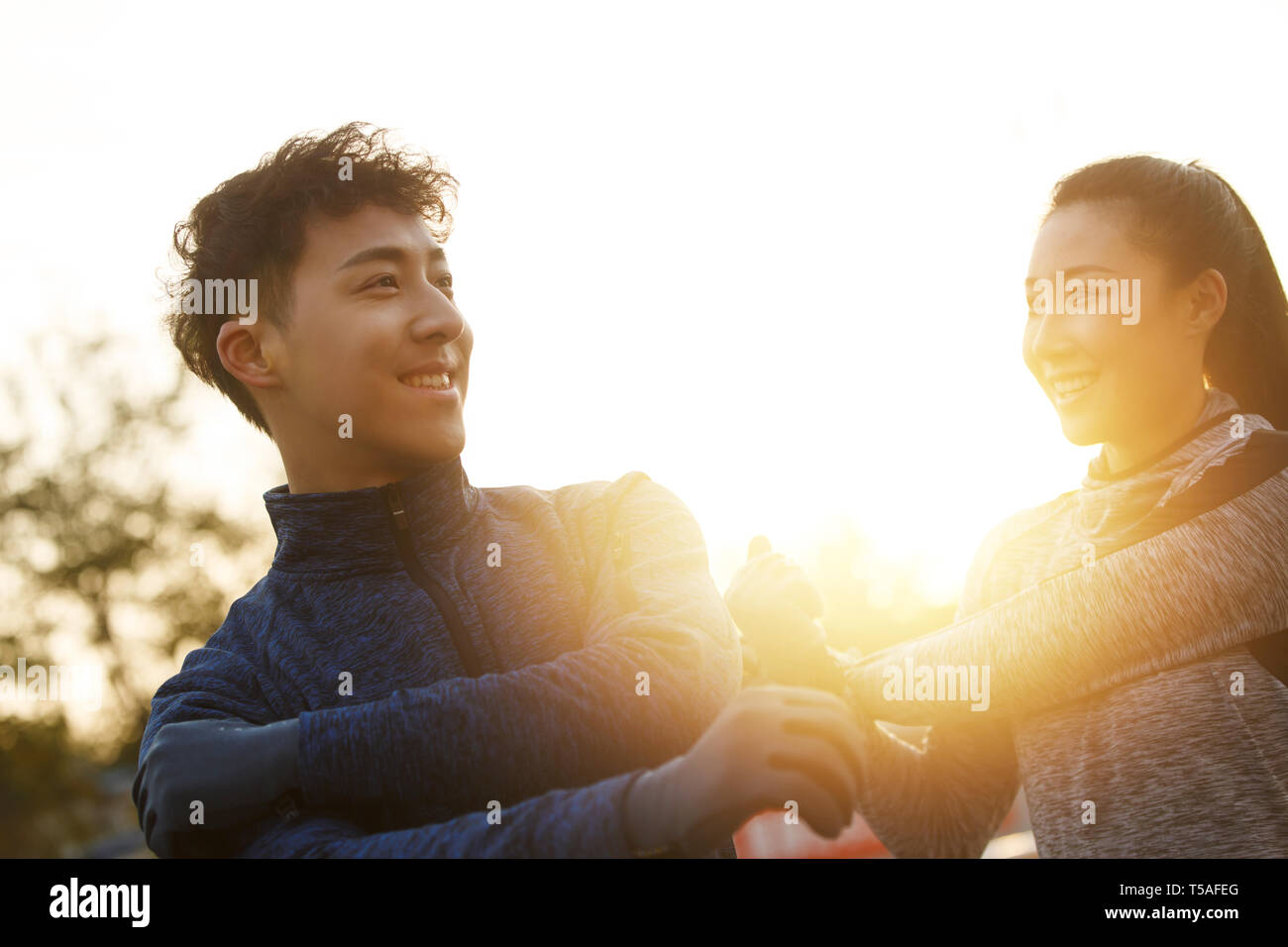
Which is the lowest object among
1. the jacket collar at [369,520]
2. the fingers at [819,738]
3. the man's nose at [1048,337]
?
the fingers at [819,738]

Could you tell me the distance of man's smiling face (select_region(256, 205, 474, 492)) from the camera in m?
2.27

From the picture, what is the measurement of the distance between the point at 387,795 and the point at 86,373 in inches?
1038

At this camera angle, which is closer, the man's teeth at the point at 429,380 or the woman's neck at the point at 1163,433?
the man's teeth at the point at 429,380

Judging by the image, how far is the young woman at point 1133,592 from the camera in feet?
7.55

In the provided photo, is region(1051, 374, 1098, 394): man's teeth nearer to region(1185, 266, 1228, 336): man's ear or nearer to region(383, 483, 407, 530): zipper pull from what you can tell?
region(1185, 266, 1228, 336): man's ear

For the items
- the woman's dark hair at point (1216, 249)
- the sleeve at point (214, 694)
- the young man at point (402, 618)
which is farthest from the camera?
the woman's dark hair at point (1216, 249)

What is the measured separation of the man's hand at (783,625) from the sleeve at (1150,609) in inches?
15.2

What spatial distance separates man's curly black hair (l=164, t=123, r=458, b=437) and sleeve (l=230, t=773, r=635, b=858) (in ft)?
4.01

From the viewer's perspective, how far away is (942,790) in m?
2.90

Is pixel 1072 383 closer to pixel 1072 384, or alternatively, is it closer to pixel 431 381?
pixel 1072 384

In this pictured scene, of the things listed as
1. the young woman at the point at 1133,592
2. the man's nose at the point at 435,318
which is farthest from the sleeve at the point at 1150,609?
the man's nose at the point at 435,318

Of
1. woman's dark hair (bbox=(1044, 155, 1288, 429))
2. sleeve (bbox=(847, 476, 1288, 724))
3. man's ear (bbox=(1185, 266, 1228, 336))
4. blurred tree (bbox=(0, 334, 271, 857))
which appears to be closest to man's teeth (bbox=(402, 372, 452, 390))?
sleeve (bbox=(847, 476, 1288, 724))

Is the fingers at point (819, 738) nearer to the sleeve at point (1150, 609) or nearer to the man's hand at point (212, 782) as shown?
the man's hand at point (212, 782)
